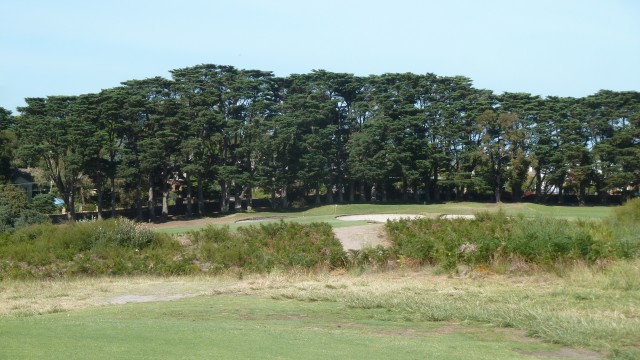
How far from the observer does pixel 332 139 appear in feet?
284

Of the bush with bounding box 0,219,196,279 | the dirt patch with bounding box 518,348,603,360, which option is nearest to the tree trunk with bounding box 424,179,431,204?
the bush with bounding box 0,219,196,279

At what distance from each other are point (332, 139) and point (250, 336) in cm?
7398

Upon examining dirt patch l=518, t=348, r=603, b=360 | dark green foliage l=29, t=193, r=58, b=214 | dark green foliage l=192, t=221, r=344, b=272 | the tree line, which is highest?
the tree line

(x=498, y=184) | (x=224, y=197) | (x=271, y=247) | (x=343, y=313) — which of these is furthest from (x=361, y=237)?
(x=498, y=184)

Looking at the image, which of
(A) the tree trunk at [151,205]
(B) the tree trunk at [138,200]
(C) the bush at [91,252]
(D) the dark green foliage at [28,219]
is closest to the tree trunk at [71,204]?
(B) the tree trunk at [138,200]

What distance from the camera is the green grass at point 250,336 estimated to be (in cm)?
1127

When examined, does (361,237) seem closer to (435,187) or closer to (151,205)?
(151,205)

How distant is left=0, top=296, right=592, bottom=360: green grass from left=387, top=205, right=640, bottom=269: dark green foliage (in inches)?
445

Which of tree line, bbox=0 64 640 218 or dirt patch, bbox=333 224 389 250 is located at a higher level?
tree line, bbox=0 64 640 218

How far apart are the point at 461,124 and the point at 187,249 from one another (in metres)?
59.2

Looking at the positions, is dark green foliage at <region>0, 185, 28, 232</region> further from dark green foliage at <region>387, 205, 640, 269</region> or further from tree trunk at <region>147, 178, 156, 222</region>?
dark green foliage at <region>387, 205, 640, 269</region>

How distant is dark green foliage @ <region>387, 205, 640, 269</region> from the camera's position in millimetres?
26312

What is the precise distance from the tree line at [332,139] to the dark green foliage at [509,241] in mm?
46326

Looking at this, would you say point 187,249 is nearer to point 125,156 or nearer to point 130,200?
point 125,156
